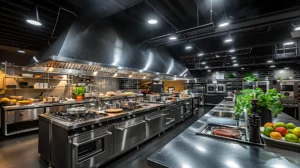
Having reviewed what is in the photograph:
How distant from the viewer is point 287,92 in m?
4.97

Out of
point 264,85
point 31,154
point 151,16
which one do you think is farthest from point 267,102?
point 264,85

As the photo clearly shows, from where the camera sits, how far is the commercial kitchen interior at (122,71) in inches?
41.9

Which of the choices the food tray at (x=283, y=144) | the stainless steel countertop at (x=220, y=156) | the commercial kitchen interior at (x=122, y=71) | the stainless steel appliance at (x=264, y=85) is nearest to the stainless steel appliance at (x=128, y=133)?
the commercial kitchen interior at (x=122, y=71)

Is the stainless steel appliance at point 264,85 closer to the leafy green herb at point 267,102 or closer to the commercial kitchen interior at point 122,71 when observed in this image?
the commercial kitchen interior at point 122,71

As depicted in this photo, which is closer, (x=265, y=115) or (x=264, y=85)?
(x=265, y=115)

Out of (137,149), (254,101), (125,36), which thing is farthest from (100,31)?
(254,101)

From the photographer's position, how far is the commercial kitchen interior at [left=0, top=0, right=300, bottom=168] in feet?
3.50

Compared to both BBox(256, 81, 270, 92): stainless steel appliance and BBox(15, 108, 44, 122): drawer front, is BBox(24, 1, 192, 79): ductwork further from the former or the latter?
BBox(256, 81, 270, 92): stainless steel appliance

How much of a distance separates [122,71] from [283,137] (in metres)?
3.45

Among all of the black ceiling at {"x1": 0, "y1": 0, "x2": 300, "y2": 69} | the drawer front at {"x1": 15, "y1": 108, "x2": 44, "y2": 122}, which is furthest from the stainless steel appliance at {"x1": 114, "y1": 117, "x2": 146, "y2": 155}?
the drawer front at {"x1": 15, "y1": 108, "x2": 44, "y2": 122}

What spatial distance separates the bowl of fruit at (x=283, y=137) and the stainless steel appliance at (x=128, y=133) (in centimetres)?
205

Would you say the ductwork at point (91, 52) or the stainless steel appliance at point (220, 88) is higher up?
the ductwork at point (91, 52)

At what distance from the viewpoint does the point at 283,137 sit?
975mm

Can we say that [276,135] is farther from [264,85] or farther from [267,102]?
[264,85]
